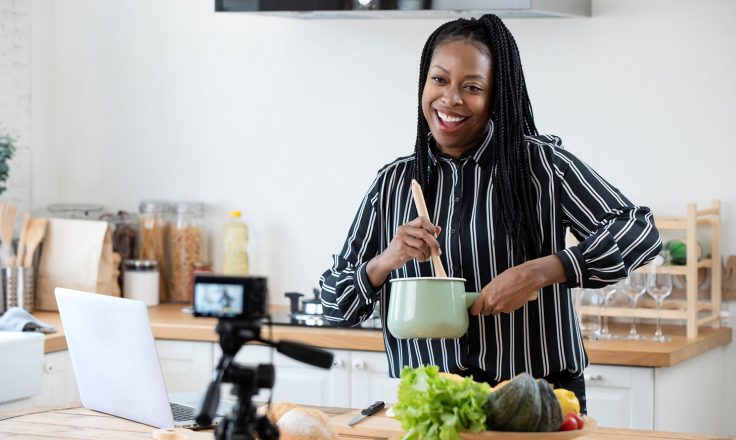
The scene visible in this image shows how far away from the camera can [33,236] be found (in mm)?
3855

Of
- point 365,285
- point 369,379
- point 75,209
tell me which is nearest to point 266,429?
point 365,285

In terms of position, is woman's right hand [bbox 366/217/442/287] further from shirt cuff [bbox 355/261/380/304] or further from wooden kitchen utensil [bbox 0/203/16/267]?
wooden kitchen utensil [bbox 0/203/16/267]

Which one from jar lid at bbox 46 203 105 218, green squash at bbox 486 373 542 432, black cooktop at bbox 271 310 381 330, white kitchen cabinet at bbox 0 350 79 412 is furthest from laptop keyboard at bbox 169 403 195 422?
jar lid at bbox 46 203 105 218

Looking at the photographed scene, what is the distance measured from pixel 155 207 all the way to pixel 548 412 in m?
2.70

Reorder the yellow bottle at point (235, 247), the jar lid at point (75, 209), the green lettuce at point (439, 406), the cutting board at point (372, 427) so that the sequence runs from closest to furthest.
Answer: the green lettuce at point (439, 406) → the cutting board at point (372, 427) → the yellow bottle at point (235, 247) → the jar lid at point (75, 209)

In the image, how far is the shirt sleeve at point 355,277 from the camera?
2.08 metres

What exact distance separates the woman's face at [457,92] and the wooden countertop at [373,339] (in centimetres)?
110

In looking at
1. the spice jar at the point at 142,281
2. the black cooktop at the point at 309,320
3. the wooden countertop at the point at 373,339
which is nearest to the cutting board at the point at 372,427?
the wooden countertop at the point at 373,339

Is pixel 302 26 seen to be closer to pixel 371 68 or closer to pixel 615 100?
pixel 371 68

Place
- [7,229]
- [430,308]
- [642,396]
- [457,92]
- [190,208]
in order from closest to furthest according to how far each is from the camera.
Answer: [430,308] → [457,92] → [642,396] → [7,229] → [190,208]

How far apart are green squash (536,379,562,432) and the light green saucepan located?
0.90 ft

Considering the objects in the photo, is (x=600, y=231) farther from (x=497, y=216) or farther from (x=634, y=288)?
(x=634, y=288)

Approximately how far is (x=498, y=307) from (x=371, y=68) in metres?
2.03

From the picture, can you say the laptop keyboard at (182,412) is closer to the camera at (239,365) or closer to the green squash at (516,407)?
the green squash at (516,407)
